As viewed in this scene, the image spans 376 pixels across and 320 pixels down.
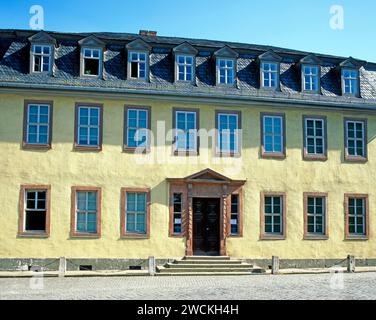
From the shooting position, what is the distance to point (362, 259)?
27.1 metres

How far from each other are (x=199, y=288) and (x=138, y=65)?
10.6 m

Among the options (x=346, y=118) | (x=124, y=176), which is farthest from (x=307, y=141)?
(x=124, y=176)

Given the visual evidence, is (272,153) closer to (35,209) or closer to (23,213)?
(35,209)

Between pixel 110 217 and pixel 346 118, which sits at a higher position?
pixel 346 118

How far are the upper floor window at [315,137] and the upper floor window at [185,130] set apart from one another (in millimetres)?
4720

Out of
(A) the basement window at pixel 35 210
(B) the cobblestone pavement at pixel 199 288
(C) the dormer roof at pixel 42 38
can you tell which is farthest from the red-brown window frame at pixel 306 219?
(C) the dormer roof at pixel 42 38

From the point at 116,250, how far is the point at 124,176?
2.86 meters

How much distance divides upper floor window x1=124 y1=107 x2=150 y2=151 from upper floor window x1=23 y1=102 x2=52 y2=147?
2.99 metres

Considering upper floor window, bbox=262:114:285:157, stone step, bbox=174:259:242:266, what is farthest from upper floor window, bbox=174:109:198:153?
stone step, bbox=174:259:242:266

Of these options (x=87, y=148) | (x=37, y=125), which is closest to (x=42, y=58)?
(x=37, y=125)

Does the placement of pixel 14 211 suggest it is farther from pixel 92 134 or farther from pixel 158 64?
pixel 158 64

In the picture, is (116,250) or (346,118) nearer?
(116,250)
